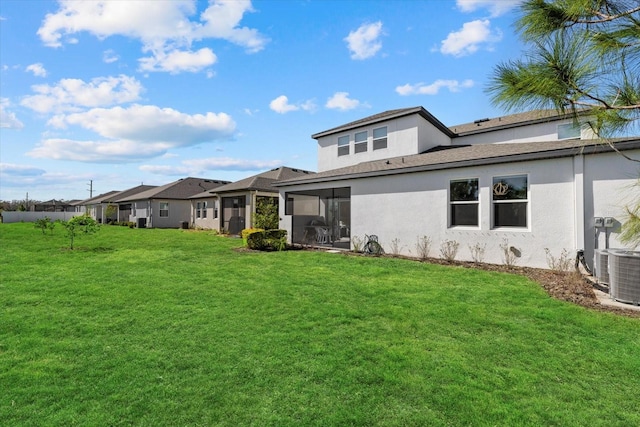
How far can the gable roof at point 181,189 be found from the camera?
1232 inches

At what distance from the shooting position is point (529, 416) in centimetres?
266

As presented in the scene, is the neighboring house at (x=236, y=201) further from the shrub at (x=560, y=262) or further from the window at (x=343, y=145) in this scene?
the shrub at (x=560, y=262)

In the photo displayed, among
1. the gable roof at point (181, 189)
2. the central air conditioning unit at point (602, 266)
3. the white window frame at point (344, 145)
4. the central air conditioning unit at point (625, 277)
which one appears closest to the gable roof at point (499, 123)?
the white window frame at point (344, 145)

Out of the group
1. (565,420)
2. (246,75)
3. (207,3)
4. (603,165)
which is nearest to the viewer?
(565,420)

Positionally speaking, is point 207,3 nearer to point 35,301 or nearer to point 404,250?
point 35,301

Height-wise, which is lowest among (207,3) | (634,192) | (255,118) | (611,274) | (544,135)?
(611,274)

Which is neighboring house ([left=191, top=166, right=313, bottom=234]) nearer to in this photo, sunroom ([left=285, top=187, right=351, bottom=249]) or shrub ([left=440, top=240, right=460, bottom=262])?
sunroom ([left=285, top=187, right=351, bottom=249])

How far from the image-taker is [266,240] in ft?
44.8

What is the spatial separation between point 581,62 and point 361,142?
1226cm

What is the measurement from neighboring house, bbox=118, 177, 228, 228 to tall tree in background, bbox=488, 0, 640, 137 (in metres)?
29.3

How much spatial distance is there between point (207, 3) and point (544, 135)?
53.0 ft

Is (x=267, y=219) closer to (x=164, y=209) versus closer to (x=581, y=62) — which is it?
(x=581, y=62)

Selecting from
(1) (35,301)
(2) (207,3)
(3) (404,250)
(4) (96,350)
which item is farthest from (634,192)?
(1) (35,301)

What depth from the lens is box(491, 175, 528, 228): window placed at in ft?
30.4
